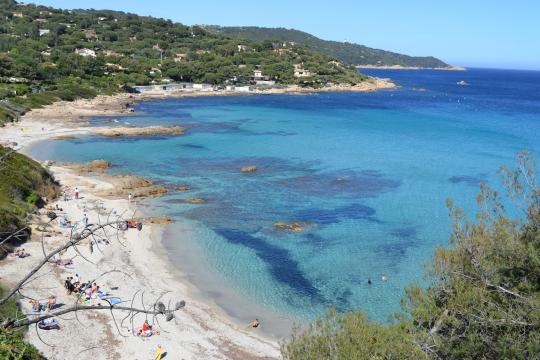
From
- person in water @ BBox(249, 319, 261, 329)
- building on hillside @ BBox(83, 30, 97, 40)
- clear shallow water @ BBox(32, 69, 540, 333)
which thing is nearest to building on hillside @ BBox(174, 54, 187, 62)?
building on hillside @ BBox(83, 30, 97, 40)

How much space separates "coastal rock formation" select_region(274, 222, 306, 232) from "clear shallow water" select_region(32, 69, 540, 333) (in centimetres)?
58

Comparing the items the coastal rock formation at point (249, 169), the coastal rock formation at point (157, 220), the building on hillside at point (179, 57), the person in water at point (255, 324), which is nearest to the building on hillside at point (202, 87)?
the building on hillside at point (179, 57)

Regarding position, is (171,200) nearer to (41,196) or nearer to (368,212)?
(41,196)

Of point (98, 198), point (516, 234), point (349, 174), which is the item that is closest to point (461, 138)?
point (349, 174)

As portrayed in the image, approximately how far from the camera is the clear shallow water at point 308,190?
76.9ft

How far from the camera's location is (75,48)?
12256 centimetres

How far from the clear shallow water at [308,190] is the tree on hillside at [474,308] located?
886 cm

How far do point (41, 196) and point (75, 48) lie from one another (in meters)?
104

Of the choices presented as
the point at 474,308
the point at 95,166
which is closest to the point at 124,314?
the point at 474,308

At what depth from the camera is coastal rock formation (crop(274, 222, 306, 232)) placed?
30156 millimetres

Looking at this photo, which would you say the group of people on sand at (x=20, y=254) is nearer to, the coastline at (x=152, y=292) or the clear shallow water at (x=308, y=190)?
the coastline at (x=152, y=292)

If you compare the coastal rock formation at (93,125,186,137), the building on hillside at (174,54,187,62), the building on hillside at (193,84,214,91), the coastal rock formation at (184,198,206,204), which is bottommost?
the coastal rock formation at (184,198,206,204)

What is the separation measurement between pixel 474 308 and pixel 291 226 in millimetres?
20627

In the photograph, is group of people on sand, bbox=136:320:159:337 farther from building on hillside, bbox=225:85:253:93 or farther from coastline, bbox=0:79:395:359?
building on hillside, bbox=225:85:253:93
